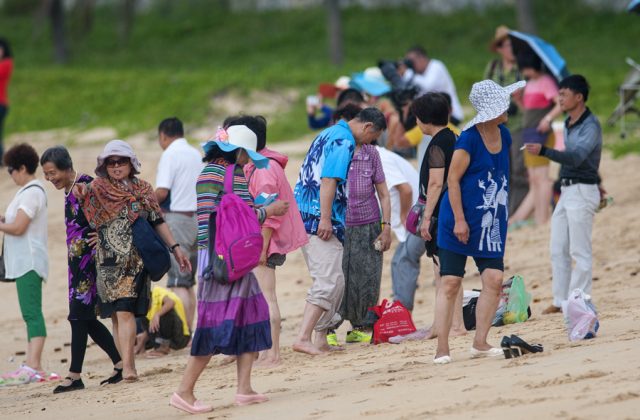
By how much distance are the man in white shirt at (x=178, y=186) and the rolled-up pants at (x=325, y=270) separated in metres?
1.87

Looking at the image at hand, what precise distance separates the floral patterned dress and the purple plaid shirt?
1.78 m

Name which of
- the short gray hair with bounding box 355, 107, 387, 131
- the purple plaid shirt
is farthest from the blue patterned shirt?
the purple plaid shirt

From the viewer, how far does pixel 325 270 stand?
8383 mm

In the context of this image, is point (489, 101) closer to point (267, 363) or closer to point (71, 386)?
point (267, 363)

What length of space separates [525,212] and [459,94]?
26.1 feet

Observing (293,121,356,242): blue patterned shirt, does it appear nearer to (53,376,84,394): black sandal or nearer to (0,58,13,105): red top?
(53,376,84,394): black sandal

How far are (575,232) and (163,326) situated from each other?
3227 millimetres

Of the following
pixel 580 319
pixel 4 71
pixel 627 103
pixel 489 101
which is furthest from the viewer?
pixel 4 71

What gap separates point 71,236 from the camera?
8250 mm

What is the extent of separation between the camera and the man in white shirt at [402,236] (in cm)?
970

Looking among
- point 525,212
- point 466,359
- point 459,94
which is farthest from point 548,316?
point 459,94

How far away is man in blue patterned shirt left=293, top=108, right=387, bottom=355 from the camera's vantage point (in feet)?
27.2

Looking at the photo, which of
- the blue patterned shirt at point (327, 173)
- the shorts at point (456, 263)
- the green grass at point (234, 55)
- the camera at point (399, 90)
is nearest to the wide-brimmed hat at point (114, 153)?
the blue patterned shirt at point (327, 173)

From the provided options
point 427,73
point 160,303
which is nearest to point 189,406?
point 160,303
